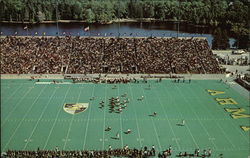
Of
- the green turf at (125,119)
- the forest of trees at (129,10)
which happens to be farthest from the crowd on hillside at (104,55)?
the forest of trees at (129,10)

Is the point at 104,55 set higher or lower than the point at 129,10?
lower

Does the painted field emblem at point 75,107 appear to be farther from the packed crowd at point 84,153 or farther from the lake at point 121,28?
the lake at point 121,28

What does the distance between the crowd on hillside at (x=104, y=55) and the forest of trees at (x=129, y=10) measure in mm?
44974

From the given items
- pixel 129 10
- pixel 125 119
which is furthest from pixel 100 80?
pixel 129 10

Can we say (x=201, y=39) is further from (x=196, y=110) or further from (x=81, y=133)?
(x=81, y=133)

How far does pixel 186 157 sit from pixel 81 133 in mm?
10562

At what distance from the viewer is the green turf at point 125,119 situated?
97.9ft

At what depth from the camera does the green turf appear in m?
29.8

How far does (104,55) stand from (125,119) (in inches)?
915

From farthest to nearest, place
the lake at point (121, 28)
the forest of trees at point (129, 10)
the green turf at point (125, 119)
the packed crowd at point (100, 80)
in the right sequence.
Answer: the forest of trees at point (129, 10) → the lake at point (121, 28) → the packed crowd at point (100, 80) → the green turf at point (125, 119)

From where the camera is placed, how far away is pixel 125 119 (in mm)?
35062

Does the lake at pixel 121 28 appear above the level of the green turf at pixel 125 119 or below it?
above

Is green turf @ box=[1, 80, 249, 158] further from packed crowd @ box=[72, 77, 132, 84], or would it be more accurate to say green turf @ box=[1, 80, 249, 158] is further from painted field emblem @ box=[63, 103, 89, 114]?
packed crowd @ box=[72, 77, 132, 84]

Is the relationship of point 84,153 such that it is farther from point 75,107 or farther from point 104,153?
point 75,107
